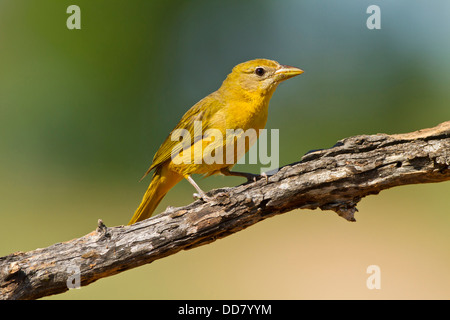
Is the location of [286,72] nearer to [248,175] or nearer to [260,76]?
[260,76]

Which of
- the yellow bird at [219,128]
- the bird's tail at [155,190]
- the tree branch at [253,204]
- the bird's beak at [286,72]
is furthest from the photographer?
the bird's tail at [155,190]

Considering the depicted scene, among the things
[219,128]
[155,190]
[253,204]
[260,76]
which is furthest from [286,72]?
[155,190]

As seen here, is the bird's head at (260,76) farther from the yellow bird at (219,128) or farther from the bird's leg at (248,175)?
the bird's leg at (248,175)

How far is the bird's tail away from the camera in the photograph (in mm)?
4484

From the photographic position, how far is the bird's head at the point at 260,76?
4410 mm

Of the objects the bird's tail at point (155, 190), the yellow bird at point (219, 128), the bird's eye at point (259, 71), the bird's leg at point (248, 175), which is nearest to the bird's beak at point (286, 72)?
the yellow bird at point (219, 128)

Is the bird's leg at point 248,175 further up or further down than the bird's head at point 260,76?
further down

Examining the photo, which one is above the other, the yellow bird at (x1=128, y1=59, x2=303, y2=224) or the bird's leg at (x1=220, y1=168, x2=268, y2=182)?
the yellow bird at (x1=128, y1=59, x2=303, y2=224)

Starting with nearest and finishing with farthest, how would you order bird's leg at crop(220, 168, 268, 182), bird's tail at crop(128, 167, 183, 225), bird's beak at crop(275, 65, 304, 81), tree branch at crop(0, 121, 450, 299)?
tree branch at crop(0, 121, 450, 299) < bird's leg at crop(220, 168, 268, 182) < bird's beak at crop(275, 65, 304, 81) < bird's tail at crop(128, 167, 183, 225)

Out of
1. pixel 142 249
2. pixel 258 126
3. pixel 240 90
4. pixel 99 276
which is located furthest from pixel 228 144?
pixel 99 276

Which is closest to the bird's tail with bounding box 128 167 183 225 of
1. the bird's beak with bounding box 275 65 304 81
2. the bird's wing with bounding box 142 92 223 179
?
the bird's wing with bounding box 142 92 223 179

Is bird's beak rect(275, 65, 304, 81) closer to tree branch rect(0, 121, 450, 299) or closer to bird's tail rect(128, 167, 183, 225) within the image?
tree branch rect(0, 121, 450, 299)

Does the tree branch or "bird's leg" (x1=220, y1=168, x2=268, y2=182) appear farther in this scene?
"bird's leg" (x1=220, y1=168, x2=268, y2=182)

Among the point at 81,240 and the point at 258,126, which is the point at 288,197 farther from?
the point at 81,240
